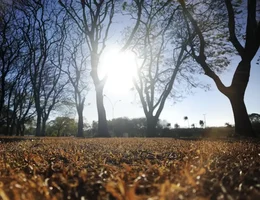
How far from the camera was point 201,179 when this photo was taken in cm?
123

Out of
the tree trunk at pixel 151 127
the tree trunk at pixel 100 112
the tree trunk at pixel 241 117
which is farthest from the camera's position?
the tree trunk at pixel 151 127

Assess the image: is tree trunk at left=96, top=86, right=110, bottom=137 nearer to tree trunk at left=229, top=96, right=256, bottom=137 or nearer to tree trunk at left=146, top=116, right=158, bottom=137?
tree trunk at left=146, top=116, right=158, bottom=137

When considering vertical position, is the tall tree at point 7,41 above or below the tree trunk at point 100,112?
above

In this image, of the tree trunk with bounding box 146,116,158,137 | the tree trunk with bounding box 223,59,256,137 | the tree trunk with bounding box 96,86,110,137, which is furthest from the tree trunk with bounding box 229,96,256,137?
the tree trunk with bounding box 146,116,158,137

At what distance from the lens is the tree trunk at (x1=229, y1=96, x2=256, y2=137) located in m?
9.62

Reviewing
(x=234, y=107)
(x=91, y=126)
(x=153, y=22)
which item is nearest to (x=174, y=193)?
Answer: (x=234, y=107)

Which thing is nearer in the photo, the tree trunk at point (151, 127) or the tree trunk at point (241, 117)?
the tree trunk at point (241, 117)

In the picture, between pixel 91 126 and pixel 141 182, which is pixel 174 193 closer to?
pixel 141 182

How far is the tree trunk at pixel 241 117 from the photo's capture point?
9625 mm

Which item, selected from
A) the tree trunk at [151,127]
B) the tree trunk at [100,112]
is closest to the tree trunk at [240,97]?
the tree trunk at [100,112]

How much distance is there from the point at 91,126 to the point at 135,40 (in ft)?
228

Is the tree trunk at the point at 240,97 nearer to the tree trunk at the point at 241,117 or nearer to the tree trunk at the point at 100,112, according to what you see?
the tree trunk at the point at 241,117

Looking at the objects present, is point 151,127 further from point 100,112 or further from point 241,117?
point 241,117

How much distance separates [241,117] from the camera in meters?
9.77
